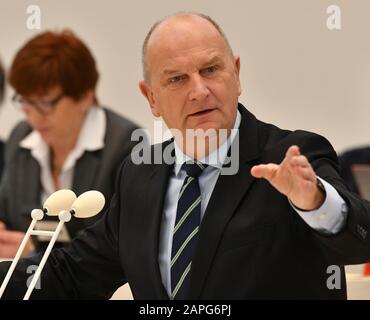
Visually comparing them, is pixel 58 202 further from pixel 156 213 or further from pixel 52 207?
pixel 156 213

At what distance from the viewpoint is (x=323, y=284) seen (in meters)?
1.88

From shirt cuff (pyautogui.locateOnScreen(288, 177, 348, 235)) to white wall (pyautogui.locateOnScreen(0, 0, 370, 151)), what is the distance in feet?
3.52

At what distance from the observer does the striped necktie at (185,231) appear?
1.92 meters

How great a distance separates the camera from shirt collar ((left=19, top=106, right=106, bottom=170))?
3.81m

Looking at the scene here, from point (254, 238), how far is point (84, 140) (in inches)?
82.6

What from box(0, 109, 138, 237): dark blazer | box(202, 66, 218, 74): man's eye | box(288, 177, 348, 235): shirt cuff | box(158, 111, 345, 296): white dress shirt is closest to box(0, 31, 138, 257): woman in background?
box(0, 109, 138, 237): dark blazer

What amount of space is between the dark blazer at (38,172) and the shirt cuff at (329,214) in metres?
1.85

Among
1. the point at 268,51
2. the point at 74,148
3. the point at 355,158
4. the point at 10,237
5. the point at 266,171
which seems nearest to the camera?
the point at 266,171

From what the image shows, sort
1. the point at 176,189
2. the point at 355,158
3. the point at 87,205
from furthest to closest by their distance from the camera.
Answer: the point at 355,158 < the point at 176,189 < the point at 87,205

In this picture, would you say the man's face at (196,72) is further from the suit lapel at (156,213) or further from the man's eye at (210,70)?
the suit lapel at (156,213)

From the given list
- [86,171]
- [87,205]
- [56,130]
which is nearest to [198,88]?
[87,205]

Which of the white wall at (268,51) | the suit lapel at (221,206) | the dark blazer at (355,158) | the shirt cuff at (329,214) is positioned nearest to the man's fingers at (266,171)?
the shirt cuff at (329,214)

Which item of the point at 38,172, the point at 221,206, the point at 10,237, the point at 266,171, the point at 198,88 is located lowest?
the point at 10,237

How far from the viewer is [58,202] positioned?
73.0 inches
